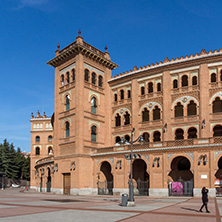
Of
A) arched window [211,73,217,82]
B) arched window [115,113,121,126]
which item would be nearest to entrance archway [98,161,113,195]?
arched window [115,113,121,126]

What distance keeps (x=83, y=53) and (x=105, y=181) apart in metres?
19.0

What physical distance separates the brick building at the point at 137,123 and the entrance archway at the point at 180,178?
0.11 m

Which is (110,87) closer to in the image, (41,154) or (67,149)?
(67,149)

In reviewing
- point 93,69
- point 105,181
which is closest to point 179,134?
point 105,181

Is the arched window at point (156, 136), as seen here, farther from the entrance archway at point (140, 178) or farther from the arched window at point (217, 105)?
the arched window at point (217, 105)

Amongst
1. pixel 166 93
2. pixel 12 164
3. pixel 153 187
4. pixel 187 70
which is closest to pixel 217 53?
pixel 187 70

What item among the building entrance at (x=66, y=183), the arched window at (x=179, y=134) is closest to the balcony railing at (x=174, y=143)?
the arched window at (x=179, y=134)

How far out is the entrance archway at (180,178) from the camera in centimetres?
3412

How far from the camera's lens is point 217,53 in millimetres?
37281

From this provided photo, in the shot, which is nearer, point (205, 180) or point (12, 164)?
point (205, 180)

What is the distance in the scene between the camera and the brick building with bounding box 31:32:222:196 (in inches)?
1364

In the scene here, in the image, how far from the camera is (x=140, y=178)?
40.9m

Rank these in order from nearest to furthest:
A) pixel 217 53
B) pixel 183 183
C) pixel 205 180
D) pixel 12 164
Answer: pixel 205 180 → pixel 183 183 → pixel 217 53 → pixel 12 164

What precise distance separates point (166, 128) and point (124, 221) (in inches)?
1053
